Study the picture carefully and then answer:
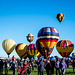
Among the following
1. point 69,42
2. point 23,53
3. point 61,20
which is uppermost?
point 61,20

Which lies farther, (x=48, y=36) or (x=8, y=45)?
(x=8, y=45)

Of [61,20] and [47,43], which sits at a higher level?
[61,20]

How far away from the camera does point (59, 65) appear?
13.0m

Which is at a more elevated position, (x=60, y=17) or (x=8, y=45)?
(x=60, y=17)

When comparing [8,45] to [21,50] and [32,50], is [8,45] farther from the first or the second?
[32,50]

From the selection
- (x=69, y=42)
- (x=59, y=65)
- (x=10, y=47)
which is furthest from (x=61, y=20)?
(x=59, y=65)

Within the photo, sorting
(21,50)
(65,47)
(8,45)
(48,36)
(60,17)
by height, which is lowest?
(21,50)

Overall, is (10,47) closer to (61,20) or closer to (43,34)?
(43,34)

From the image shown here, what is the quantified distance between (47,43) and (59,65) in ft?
51.6

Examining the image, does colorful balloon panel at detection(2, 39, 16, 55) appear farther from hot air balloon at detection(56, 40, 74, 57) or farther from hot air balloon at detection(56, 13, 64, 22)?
hot air balloon at detection(56, 13, 64, 22)

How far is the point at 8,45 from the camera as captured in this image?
3672 centimetres

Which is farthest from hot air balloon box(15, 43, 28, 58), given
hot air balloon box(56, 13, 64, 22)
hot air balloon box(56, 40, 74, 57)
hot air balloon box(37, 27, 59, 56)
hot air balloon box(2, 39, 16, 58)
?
hot air balloon box(37, 27, 59, 56)

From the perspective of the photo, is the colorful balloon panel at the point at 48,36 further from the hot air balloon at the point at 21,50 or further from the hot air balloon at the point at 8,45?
the hot air balloon at the point at 21,50

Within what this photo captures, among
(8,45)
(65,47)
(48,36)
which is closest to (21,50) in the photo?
(8,45)
